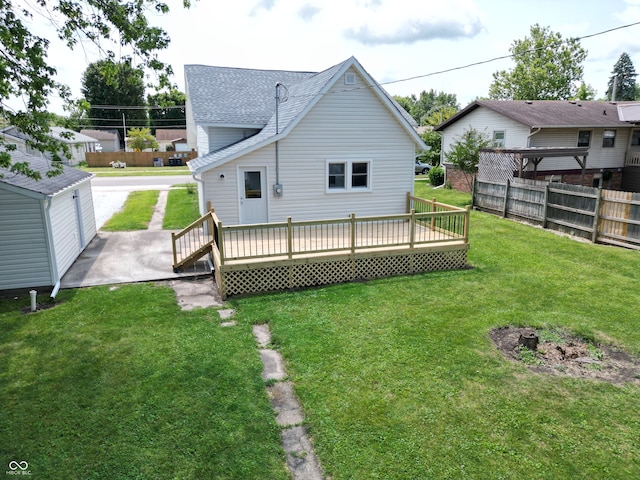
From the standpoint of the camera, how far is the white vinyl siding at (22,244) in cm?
1027

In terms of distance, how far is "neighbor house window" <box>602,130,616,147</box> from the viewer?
27.4 metres

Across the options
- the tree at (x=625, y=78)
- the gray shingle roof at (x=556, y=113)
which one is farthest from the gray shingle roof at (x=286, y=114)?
the tree at (x=625, y=78)

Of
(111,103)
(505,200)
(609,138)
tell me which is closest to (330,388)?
(505,200)

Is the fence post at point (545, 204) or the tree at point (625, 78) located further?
the tree at point (625, 78)

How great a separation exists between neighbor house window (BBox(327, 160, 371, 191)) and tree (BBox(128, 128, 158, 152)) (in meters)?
49.7

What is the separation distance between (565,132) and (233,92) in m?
19.6

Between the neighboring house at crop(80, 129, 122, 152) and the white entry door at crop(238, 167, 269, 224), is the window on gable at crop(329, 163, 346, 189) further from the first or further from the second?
the neighboring house at crop(80, 129, 122, 152)

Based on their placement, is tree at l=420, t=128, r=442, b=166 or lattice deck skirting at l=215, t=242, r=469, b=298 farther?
tree at l=420, t=128, r=442, b=166

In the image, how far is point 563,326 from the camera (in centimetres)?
839

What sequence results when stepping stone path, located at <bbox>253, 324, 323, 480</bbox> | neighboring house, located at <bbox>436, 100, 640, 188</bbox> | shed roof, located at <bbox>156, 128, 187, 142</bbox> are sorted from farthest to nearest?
shed roof, located at <bbox>156, 128, 187, 142</bbox>
neighboring house, located at <bbox>436, 100, 640, 188</bbox>
stepping stone path, located at <bbox>253, 324, 323, 480</bbox>

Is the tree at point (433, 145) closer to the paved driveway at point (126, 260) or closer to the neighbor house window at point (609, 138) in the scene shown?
the neighbor house window at point (609, 138)

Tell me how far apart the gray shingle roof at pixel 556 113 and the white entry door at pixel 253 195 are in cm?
1668

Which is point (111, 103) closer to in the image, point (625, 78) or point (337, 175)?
point (337, 175)

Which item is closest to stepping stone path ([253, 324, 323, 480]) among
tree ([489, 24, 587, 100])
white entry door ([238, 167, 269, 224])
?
white entry door ([238, 167, 269, 224])
